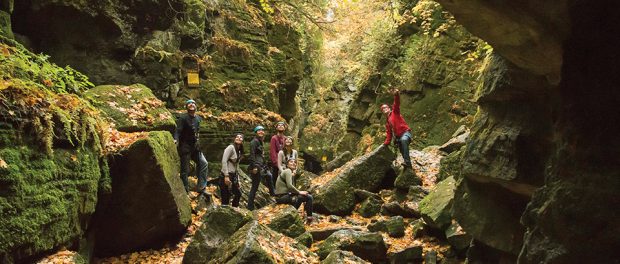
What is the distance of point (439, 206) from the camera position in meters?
8.50

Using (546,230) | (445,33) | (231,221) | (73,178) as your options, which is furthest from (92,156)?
(445,33)

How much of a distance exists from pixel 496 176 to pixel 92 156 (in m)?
6.38

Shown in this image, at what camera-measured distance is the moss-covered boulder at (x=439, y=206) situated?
8.26 meters

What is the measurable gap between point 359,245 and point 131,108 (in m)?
5.89

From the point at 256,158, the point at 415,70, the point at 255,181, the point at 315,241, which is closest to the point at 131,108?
the point at 256,158

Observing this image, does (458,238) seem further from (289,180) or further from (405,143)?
(289,180)

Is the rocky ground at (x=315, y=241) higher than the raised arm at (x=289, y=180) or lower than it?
lower

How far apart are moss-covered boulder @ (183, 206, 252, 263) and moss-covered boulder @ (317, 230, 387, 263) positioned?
160 cm

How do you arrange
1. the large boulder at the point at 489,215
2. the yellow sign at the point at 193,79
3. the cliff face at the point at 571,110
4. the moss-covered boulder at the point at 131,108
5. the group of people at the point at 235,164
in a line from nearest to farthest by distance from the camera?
the cliff face at the point at 571,110 < the large boulder at the point at 489,215 < the moss-covered boulder at the point at 131,108 < the group of people at the point at 235,164 < the yellow sign at the point at 193,79

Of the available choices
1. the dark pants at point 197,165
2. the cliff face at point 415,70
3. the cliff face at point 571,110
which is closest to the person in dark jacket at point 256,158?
the dark pants at point 197,165

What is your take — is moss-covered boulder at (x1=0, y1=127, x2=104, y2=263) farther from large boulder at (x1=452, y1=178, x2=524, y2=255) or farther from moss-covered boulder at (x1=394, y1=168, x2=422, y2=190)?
moss-covered boulder at (x1=394, y1=168, x2=422, y2=190)

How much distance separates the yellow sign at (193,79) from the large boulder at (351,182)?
231 inches

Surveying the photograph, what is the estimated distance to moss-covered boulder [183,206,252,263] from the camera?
270 inches

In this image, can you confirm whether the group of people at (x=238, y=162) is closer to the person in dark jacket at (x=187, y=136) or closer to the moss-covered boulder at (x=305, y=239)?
the person in dark jacket at (x=187, y=136)
